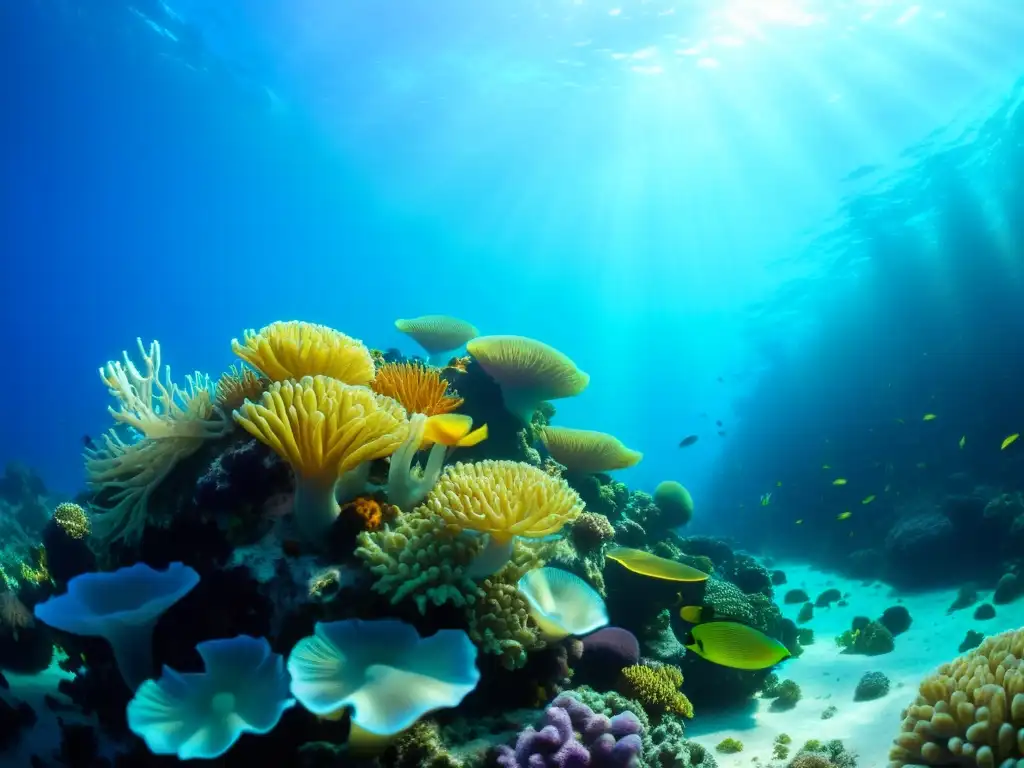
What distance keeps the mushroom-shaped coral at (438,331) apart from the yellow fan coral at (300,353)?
3.47m

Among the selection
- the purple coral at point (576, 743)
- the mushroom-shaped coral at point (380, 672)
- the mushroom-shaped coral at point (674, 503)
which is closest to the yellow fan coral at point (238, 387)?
the mushroom-shaped coral at point (380, 672)

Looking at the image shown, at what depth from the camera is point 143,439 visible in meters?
4.23

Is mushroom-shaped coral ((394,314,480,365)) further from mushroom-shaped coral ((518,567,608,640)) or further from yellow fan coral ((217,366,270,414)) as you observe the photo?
mushroom-shaped coral ((518,567,608,640))

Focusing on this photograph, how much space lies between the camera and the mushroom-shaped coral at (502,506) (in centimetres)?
318

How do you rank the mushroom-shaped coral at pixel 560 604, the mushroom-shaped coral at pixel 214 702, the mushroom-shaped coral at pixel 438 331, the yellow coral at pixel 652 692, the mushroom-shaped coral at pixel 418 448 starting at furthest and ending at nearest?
the mushroom-shaped coral at pixel 438 331
the yellow coral at pixel 652 692
the mushroom-shaped coral at pixel 418 448
the mushroom-shaped coral at pixel 560 604
the mushroom-shaped coral at pixel 214 702

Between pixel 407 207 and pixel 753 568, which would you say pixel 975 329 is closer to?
pixel 753 568

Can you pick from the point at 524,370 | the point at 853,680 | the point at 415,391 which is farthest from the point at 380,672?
the point at 853,680

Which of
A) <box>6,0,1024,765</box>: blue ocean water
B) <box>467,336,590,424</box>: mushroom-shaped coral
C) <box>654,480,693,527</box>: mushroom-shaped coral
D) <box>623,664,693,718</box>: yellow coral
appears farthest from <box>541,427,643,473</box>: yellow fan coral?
<box>6,0,1024,765</box>: blue ocean water

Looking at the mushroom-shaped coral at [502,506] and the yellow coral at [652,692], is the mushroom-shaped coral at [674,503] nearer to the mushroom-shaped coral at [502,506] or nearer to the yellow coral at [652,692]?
the yellow coral at [652,692]

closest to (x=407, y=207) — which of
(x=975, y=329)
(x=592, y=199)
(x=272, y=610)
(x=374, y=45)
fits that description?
(x=592, y=199)

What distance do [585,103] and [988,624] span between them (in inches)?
1407

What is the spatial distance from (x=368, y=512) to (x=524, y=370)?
3.27 m

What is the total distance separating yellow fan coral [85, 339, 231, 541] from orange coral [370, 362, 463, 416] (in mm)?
1291

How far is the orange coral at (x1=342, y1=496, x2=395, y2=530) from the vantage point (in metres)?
3.62
